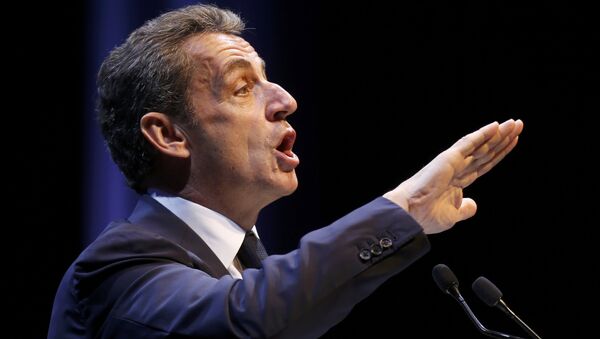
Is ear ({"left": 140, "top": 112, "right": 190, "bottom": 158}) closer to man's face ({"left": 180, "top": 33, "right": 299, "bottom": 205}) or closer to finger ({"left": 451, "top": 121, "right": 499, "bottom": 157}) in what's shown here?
man's face ({"left": 180, "top": 33, "right": 299, "bottom": 205})

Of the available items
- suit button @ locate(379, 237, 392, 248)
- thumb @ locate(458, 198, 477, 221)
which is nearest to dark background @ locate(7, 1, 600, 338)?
thumb @ locate(458, 198, 477, 221)

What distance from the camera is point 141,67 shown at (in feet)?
5.84

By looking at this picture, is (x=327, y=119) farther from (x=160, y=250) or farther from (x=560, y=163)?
(x=160, y=250)

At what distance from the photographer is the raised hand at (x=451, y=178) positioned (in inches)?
52.8

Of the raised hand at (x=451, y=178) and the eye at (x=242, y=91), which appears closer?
the raised hand at (x=451, y=178)

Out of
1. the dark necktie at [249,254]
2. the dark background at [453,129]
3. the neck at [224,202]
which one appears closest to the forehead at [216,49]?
the neck at [224,202]

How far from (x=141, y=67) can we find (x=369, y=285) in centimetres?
81

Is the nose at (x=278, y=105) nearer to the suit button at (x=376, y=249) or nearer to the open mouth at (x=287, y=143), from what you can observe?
the open mouth at (x=287, y=143)

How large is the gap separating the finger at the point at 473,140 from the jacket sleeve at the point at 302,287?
Result: 0.17 metres

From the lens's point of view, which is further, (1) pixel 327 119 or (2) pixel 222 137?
(1) pixel 327 119

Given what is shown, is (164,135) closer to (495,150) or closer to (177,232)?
→ (177,232)

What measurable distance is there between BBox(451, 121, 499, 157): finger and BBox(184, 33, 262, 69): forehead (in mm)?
636

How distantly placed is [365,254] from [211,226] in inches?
19.5

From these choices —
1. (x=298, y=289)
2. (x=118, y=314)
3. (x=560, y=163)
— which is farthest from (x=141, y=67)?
(x=560, y=163)
